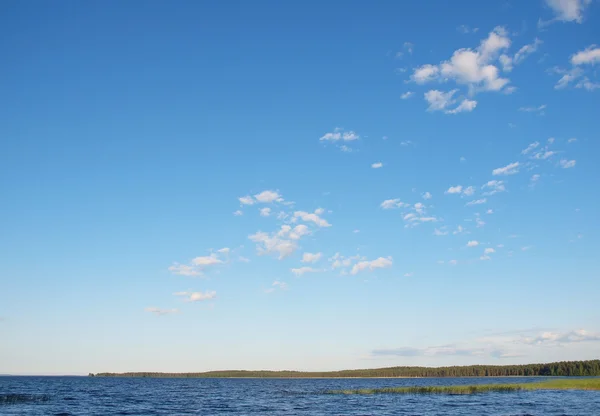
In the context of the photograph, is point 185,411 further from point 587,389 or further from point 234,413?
point 587,389

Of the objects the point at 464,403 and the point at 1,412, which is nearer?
the point at 1,412

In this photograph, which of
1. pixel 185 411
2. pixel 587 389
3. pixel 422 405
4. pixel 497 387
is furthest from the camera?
pixel 497 387

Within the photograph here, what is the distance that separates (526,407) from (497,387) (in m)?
41.5

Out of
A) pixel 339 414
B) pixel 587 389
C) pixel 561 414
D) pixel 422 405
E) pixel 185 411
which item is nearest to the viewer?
pixel 561 414

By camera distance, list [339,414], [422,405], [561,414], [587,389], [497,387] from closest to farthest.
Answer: [561,414] → [339,414] → [422,405] → [587,389] → [497,387]

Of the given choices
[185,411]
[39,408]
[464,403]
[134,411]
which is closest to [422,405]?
[464,403]

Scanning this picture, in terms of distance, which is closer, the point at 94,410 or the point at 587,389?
the point at 94,410

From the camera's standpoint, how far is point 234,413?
202 ft

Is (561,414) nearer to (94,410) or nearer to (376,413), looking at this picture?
(376,413)

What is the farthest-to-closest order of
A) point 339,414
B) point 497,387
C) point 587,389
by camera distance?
point 497,387, point 587,389, point 339,414

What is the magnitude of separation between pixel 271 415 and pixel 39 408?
3525cm

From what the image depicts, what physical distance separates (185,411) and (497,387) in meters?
68.8

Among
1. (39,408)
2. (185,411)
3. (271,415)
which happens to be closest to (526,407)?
(271,415)

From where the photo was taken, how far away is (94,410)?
217 feet
